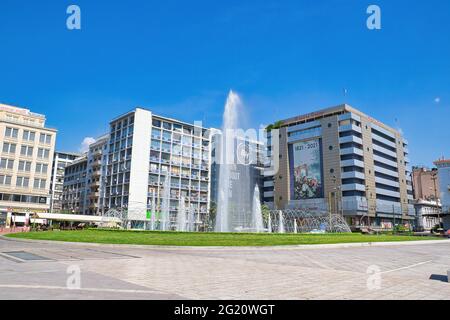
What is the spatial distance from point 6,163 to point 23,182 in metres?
4.77

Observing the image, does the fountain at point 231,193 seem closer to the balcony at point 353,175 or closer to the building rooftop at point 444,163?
the balcony at point 353,175

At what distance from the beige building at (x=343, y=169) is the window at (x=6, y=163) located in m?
66.0

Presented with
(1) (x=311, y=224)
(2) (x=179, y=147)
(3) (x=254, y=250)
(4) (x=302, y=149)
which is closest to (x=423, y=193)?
(4) (x=302, y=149)

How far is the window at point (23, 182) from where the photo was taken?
2844 inches

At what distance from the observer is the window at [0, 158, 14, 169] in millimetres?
70912

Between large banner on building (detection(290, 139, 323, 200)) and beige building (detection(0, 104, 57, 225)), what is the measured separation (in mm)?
62228

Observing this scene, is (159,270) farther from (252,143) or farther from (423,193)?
(423,193)

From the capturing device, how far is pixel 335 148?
94.6 meters

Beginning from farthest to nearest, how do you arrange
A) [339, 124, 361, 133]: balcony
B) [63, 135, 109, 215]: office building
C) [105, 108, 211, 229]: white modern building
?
[63, 135, 109, 215]: office building → [339, 124, 361, 133]: balcony → [105, 108, 211, 229]: white modern building

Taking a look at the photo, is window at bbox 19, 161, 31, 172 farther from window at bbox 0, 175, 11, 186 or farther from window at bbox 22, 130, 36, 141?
window at bbox 22, 130, 36, 141

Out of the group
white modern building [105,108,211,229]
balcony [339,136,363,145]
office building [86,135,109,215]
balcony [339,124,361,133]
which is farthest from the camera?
office building [86,135,109,215]

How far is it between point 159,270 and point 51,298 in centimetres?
487

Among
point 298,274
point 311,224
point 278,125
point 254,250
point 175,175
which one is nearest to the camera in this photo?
point 298,274

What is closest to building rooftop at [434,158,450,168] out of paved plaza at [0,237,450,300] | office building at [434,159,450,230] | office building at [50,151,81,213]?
office building at [434,159,450,230]
